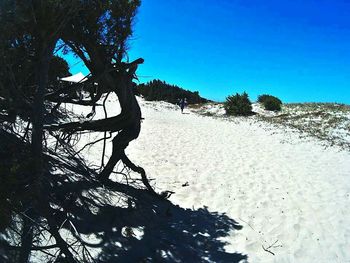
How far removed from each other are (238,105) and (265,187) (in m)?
25.2

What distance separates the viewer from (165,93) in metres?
61.5

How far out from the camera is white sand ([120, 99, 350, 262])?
6867mm

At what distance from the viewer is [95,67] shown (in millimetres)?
6398

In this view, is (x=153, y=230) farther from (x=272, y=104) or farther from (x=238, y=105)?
(x=272, y=104)

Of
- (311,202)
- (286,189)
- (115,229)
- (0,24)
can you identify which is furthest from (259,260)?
(0,24)

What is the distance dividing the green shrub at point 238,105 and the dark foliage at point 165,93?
2073 centimetres

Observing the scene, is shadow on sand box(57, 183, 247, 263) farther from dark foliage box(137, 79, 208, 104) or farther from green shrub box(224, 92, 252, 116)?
dark foliage box(137, 79, 208, 104)

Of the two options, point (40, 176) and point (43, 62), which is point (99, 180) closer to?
point (40, 176)

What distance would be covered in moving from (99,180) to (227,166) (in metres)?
5.84

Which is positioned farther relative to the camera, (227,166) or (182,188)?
(227,166)

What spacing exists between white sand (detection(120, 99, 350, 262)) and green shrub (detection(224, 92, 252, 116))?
16.3 m

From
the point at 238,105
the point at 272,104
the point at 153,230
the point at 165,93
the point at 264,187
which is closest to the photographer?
the point at 153,230

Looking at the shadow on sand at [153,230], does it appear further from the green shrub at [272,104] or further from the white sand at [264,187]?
the green shrub at [272,104]

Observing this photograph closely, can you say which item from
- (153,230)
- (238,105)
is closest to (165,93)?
(238,105)
